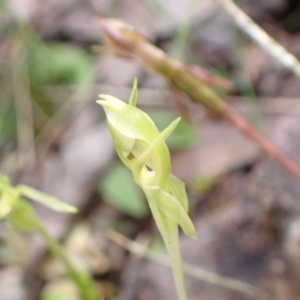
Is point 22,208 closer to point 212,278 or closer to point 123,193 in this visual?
point 212,278

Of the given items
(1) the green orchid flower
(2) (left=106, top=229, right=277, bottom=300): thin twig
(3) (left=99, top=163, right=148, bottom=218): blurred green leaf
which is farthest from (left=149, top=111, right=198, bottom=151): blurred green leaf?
(1) the green orchid flower

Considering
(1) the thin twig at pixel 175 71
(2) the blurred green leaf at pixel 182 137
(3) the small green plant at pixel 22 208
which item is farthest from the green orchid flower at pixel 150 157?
(2) the blurred green leaf at pixel 182 137

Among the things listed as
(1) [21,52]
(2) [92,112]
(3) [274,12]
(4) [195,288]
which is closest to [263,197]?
(4) [195,288]

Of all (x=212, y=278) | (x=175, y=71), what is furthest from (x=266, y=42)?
(x=212, y=278)

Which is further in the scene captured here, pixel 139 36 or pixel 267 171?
pixel 267 171

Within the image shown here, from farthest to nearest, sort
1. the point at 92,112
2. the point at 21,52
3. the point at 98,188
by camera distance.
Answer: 1. the point at 21,52
2. the point at 92,112
3. the point at 98,188

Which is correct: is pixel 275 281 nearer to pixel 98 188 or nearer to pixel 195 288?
pixel 195 288
